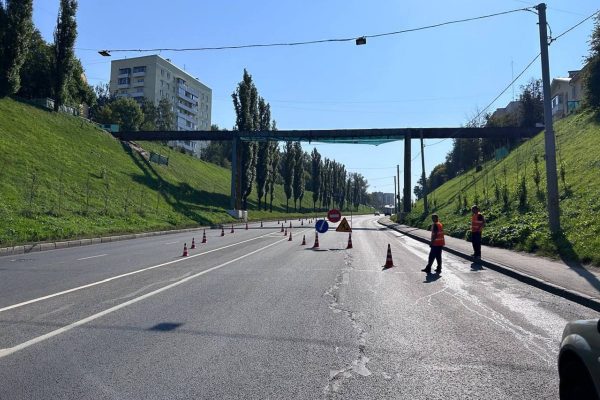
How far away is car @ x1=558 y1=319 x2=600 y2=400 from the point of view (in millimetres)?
2902

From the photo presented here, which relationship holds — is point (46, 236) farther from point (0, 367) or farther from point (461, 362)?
point (461, 362)

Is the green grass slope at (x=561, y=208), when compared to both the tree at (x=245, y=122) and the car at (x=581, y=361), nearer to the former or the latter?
the car at (x=581, y=361)

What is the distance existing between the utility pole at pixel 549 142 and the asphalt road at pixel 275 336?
Answer: 510 cm

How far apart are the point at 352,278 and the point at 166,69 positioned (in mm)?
115935

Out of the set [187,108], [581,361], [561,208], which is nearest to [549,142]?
[561,208]

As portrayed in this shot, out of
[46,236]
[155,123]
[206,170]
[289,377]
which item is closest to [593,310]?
[289,377]

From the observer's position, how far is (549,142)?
16250 mm

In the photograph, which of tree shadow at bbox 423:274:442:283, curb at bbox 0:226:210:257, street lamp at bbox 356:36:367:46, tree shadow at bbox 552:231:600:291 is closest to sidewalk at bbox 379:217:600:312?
tree shadow at bbox 552:231:600:291

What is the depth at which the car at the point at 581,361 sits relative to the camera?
9.52ft

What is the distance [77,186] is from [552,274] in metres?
31.0

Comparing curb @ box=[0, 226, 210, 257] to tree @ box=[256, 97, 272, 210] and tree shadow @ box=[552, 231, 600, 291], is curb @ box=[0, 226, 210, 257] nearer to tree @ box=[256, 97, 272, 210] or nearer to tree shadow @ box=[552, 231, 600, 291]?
tree shadow @ box=[552, 231, 600, 291]

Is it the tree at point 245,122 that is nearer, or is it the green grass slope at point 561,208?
the green grass slope at point 561,208

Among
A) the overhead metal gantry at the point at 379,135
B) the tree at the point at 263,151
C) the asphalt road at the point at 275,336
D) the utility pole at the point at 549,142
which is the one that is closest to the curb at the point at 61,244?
the asphalt road at the point at 275,336

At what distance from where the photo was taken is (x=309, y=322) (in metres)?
7.34
